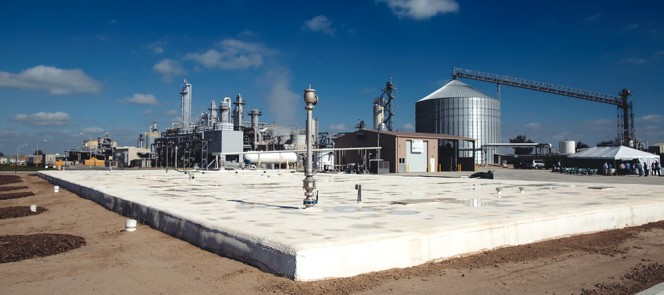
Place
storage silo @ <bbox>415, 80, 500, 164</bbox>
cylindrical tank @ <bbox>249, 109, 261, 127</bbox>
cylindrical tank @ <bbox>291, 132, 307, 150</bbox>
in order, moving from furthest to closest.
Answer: storage silo @ <bbox>415, 80, 500, 164</bbox>, cylindrical tank @ <bbox>249, 109, 261, 127</bbox>, cylindrical tank @ <bbox>291, 132, 307, 150</bbox>

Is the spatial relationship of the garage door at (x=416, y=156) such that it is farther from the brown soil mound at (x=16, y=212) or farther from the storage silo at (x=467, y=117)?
the brown soil mound at (x=16, y=212)

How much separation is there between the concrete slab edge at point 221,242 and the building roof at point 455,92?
76998mm

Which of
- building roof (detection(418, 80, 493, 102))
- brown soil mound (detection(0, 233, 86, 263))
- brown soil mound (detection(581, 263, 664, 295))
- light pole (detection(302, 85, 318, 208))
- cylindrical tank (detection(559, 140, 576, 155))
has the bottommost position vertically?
brown soil mound (detection(581, 263, 664, 295))

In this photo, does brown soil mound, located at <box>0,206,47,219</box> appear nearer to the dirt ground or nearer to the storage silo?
the dirt ground

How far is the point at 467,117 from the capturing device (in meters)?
80.7

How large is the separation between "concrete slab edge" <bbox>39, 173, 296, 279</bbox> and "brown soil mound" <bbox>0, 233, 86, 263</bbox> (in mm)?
1574

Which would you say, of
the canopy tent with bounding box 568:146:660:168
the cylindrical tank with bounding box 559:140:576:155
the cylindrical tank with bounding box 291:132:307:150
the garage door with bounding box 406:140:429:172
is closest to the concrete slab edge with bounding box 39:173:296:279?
the garage door with bounding box 406:140:429:172

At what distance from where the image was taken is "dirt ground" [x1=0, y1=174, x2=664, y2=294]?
5.27 m

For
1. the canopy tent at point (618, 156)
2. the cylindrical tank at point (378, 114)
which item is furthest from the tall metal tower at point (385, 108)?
the canopy tent at point (618, 156)

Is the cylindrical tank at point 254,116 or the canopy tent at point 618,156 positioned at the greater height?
the cylindrical tank at point 254,116

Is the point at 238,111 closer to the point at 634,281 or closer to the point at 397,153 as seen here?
the point at 397,153

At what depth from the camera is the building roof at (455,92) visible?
269ft

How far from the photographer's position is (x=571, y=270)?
638 centimetres

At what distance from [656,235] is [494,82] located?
329ft
